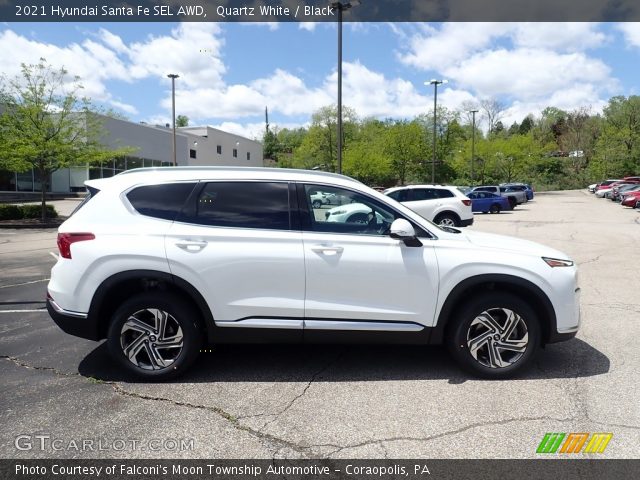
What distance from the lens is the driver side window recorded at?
3973mm

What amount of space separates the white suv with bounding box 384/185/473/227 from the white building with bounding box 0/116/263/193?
14.7 metres

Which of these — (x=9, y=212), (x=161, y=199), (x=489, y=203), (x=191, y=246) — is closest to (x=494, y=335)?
(x=191, y=246)

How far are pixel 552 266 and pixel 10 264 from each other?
10550 millimetres

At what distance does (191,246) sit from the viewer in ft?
12.5

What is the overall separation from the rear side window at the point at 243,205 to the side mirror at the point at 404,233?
2.85 ft

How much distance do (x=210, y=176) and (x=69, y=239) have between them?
1249 millimetres

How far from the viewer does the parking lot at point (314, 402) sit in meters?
2.98

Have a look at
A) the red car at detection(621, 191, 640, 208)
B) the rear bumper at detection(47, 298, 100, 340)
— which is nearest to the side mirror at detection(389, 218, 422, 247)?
the rear bumper at detection(47, 298, 100, 340)

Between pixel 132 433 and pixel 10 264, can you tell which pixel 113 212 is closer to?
pixel 132 433

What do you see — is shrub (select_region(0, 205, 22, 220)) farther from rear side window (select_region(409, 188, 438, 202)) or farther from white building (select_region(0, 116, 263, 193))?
rear side window (select_region(409, 188, 438, 202))

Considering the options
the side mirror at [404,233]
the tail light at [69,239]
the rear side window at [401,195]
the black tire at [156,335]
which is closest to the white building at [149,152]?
the rear side window at [401,195]

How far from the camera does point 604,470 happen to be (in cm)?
270

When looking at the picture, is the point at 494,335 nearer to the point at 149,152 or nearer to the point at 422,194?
the point at 422,194

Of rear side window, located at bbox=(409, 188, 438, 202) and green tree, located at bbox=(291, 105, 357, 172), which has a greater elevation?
green tree, located at bbox=(291, 105, 357, 172)
